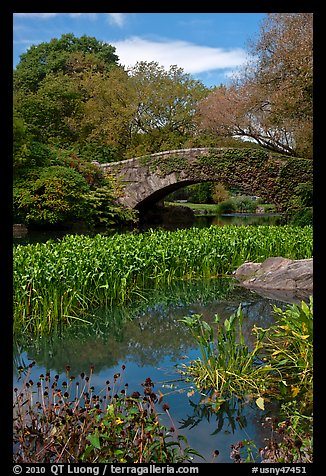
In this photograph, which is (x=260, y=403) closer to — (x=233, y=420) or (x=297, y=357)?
Result: (x=233, y=420)

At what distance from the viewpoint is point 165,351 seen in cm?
505

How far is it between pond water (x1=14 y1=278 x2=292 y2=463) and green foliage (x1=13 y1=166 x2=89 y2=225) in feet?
31.9

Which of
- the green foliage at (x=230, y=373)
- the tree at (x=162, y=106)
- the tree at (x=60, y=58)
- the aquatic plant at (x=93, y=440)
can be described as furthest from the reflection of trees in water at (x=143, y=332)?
the tree at (x=60, y=58)

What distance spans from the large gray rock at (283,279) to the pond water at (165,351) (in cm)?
34

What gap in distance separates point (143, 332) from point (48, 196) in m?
11.9

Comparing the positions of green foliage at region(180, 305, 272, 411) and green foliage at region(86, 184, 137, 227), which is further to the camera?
green foliage at region(86, 184, 137, 227)

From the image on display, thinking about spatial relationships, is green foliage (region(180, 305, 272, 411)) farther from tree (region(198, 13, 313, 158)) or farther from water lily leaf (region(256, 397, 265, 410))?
tree (region(198, 13, 313, 158))

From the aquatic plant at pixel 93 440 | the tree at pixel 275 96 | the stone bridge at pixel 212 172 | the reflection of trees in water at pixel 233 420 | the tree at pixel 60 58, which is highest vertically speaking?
the tree at pixel 60 58

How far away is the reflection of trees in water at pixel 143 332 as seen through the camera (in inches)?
191

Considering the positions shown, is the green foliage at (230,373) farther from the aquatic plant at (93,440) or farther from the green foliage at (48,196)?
the green foliage at (48,196)

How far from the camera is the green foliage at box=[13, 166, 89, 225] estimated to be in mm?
16906

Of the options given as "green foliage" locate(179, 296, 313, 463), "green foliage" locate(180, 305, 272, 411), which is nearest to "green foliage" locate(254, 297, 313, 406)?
"green foliage" locate(179, 296, 313, 463)

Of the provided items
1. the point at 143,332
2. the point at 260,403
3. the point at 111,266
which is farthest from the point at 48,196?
the point at 260,403
